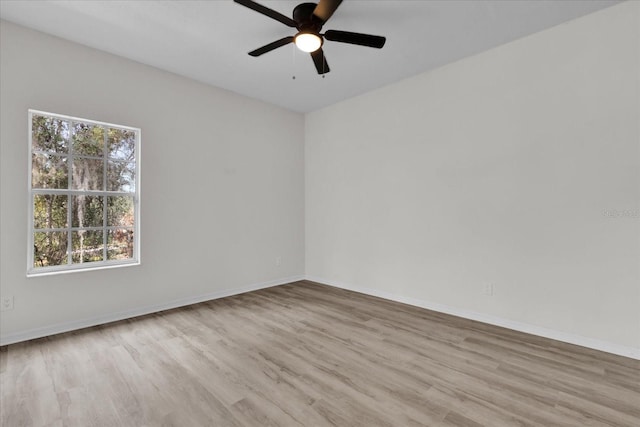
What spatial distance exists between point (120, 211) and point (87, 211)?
0.31 metres

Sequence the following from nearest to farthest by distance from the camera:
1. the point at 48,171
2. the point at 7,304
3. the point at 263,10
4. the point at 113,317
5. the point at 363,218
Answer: the point at 263,10, the point at 7,304, the point at 48,171, the point at 113,317, the point at 363,218

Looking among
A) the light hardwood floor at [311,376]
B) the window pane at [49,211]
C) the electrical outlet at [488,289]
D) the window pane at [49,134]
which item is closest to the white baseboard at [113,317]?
the light hardwood floor at [311,376]

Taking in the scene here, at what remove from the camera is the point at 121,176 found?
3570mm

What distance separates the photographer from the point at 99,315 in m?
3.30

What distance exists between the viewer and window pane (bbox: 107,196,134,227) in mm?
3502

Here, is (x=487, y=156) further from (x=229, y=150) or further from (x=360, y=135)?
(x=229, y=150)

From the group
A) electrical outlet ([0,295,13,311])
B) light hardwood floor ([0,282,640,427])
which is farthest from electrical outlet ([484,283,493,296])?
electrical outlet ([0,295,13,311])

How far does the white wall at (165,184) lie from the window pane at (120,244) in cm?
18

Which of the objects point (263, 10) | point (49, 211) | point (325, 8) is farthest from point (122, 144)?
point (325, 8)

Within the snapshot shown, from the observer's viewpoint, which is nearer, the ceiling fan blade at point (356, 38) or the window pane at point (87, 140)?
the ceiling fan blade at point (356, 38)

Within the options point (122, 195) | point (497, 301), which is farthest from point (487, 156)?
point (122, 195)

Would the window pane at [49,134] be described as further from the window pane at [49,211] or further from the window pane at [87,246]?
the window pane at [87,246]

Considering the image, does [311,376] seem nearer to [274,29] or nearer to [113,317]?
[113,317]

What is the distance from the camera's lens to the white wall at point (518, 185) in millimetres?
2652
